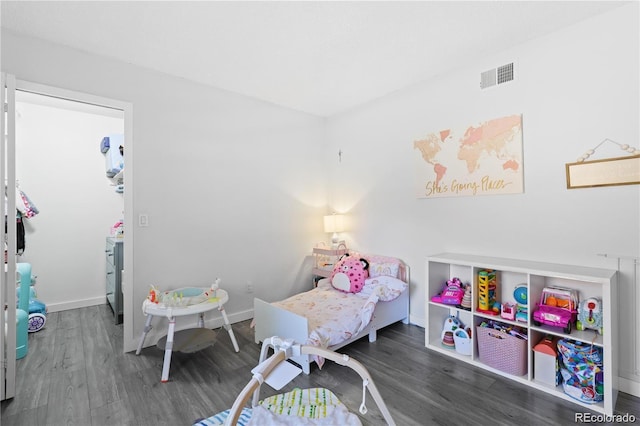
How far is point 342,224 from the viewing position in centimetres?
374

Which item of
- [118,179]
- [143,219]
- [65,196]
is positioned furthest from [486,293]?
[65,196]

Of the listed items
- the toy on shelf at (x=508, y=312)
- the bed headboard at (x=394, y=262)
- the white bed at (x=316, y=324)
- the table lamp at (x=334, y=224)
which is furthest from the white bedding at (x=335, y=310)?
the toy on shelf at (x=508, y=312)

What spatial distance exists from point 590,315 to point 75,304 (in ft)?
16.0

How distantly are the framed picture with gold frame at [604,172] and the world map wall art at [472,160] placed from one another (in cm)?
31

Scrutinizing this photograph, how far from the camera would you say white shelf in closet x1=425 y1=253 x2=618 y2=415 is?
1725 millimetres

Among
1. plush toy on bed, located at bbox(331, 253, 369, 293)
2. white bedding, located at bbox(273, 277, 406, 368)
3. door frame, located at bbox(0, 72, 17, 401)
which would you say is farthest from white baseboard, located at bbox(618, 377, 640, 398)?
door frame, located at bbox(0, 72, 17, 401)

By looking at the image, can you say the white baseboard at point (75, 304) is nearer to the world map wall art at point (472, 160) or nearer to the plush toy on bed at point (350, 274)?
the plush toy on bed at point (350, 274)

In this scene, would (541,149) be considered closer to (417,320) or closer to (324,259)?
Result: (417,320)

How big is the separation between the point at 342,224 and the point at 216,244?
1460mm

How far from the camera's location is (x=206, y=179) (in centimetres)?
299

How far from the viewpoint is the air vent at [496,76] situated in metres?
2.41

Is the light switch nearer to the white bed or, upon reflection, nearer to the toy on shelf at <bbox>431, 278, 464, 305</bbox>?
the white bed

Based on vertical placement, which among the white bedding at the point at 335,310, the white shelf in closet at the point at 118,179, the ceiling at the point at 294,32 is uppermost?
the ceiling at the point at 294,32
